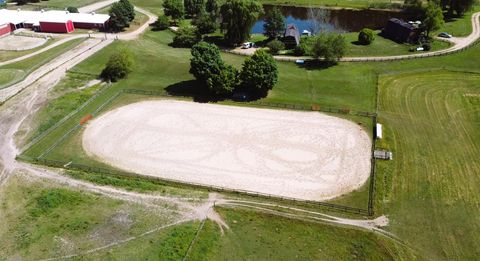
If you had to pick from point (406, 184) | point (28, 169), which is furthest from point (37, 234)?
point (406, 184)

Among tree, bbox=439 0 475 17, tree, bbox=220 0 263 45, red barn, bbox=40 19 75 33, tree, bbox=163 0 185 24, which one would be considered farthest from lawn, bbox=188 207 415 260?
tree, bbox=439 0 475 17

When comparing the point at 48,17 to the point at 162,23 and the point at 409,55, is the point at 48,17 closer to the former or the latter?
the point at 162,23

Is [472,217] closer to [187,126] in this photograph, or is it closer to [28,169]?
[187,126]

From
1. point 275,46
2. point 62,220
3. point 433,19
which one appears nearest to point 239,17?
point 275,46

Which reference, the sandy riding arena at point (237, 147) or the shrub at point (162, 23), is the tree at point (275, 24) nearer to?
the shrub at point (162, 23)

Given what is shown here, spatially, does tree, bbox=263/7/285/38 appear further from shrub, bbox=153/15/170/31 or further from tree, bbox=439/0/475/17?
tree, bbox=439/0/475/17
